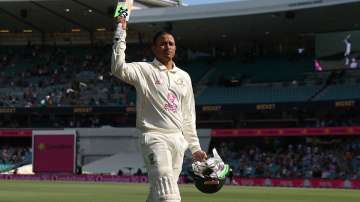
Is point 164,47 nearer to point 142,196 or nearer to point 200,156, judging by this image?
point 200,156

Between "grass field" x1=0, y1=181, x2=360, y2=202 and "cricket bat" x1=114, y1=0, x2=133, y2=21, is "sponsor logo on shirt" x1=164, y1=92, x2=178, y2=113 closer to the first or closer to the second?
"cricket bat" x1=114, y1=0, x2=133, y2=21

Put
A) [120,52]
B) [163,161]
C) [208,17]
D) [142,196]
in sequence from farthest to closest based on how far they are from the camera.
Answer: [208,17]
[142,196]
[163,161]
[120,52]

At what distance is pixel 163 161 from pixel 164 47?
1.22 meters

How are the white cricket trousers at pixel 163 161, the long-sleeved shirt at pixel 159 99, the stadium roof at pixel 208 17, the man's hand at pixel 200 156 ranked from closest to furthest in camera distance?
the white cricket trousers at pixel 163 161
the long-sleeved shirt at pixel 159 99
the man's hand at pixel 200 156
the stadium roof at pixel 208 17

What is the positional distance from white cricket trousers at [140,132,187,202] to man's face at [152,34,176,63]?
0.82 m

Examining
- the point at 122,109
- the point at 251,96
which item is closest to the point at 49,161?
the point at 122,109

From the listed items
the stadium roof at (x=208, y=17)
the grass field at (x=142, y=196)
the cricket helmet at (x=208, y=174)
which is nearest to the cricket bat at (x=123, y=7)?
the cricket helmet at (x=208, y=174)

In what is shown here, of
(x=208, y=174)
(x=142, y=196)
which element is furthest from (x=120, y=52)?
(x=142, y=196)

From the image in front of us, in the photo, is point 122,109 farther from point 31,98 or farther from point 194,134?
point 194,134

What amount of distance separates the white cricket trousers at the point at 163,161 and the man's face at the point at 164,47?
2.70ft

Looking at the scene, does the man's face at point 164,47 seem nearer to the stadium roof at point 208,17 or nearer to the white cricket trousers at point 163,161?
the white cricket trousers at point 163,161

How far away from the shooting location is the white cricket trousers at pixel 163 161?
7473 millimetres

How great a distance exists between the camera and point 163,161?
7.50 metres

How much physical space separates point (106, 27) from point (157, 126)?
52989 mm
